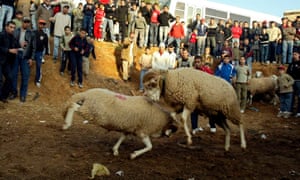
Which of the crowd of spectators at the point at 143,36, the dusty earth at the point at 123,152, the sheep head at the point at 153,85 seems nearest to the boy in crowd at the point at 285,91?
the crowd of spectators at the point at 143,36

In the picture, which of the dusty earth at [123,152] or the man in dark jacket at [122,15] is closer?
the dusty earth at [123,152]

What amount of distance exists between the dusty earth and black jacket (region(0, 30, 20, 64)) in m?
1.40

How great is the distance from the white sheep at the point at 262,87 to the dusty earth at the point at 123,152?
4.64m

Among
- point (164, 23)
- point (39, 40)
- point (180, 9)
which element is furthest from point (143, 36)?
point (39, 40)

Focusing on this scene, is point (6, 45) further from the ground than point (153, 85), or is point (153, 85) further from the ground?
point (6, 45)

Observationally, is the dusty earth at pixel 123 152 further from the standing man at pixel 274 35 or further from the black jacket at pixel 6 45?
the standing man at pixel 274 35

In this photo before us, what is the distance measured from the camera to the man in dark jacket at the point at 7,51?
1091 centimetres

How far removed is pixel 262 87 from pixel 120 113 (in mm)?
12087

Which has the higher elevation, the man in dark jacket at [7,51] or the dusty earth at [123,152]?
the man in dark jacket at [7,51]

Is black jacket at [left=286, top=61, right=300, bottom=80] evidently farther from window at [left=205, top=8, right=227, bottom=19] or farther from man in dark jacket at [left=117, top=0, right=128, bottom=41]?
window at [left=205, top=8, right=227, bottom=19]

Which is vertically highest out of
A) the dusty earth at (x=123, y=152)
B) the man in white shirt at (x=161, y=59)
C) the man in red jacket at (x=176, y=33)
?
the man in red jacket at (x=176, y=33)

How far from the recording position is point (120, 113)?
6891 millimetres

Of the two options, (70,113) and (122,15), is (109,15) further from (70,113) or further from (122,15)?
(70,113)

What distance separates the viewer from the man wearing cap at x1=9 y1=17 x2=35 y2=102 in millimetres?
11656
